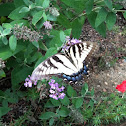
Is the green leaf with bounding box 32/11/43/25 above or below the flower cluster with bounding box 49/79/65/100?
above

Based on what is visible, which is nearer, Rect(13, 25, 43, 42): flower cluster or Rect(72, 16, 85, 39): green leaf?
Rect(13, 25, 43, 42): flower cluster

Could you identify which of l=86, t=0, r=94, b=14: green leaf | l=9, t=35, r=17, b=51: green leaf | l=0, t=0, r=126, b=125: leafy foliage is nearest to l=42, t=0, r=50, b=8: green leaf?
l=0, t=0, r=126, b=125: leafy foliage

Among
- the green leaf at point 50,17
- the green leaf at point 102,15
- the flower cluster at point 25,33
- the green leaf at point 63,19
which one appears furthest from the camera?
the green leaf at point 63,19

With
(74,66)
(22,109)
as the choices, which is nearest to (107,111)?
(74,66)

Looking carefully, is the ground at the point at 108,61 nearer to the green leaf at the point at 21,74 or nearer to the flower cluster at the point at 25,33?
the green leaf at the point at 21,74

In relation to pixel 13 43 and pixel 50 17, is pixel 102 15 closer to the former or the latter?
pixel 50 17

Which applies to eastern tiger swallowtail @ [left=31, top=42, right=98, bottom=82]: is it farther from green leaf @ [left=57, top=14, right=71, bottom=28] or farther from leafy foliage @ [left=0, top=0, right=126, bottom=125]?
green leaf @ [left=57, top=14, right=71, bottom=28]

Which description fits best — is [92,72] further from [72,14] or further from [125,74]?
[72,14]

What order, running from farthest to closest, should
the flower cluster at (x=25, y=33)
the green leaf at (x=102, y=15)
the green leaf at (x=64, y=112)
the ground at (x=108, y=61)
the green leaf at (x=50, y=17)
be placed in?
1. the ground at (x=108, y=61)
2. the green leaf at (x=64, y=112)
3. the green leaf at (x=102, y=15)
4. the green leaf at (x=50, y=17)
5. the flower cluster at (x=25, y=33)

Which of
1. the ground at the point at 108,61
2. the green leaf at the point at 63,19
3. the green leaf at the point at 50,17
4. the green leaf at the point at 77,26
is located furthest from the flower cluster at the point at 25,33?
the ground at the point at 108,61

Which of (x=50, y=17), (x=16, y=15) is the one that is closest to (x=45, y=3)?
(x=50, y=17)
